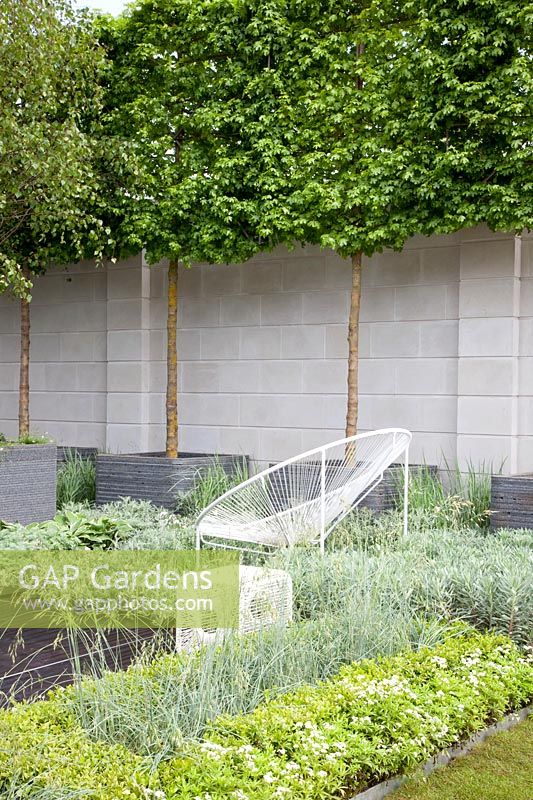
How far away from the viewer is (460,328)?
7.60 metres

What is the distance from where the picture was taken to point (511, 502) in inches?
259

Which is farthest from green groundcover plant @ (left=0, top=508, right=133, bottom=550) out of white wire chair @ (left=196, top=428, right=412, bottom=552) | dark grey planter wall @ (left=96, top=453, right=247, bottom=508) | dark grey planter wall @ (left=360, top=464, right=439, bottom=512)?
dark grey planter wall @ (left=360, top=464, right=439, bottom=512)

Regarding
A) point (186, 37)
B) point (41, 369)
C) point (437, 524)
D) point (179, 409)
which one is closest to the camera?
point (437, 524)

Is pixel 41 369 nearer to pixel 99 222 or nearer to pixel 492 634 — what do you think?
pixel 99 222

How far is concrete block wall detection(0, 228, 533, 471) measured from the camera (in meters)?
7.44

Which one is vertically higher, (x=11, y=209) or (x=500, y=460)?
(x=11, y=209)

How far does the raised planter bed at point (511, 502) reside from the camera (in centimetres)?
651

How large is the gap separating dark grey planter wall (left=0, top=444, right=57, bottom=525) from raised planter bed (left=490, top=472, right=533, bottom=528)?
344cm

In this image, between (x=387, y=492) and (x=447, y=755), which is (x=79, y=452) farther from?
(x=447, y=755)

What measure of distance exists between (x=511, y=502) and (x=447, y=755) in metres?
3.63

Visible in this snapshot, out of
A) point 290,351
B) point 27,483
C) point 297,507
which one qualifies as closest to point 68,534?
point 27,483

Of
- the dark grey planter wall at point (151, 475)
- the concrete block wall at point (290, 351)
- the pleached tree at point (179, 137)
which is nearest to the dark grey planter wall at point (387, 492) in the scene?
the concrete block wall at point (290, 351)

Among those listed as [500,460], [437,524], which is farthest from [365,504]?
[500,460]

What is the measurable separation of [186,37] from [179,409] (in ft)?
11.3
